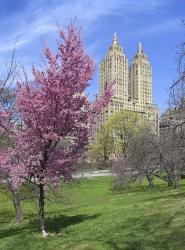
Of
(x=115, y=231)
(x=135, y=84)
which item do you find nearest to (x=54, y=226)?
(x=115, y=231)

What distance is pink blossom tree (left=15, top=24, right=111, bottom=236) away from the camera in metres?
16.6

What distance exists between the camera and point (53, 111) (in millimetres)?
16688

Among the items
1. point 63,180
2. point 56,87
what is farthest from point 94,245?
point 56,87

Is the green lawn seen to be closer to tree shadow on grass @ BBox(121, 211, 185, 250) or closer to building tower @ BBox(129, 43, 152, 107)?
tree shadow on grass @ BBox(121, 211, 185, 250)

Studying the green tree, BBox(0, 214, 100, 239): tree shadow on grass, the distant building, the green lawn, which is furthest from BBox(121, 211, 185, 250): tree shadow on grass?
the distant building

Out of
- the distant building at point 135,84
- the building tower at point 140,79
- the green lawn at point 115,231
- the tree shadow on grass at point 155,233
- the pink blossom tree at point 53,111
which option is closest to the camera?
the tree shadow on grass at point 155,233

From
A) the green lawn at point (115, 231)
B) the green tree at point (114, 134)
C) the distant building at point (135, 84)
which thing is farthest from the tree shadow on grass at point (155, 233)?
the distant building at point (135, 84)

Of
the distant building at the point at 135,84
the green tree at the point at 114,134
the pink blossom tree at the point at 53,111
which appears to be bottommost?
the pink blossom tree at the point at 53,111

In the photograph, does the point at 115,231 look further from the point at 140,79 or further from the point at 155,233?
the point at 140,79

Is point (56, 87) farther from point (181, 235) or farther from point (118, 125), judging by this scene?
point (118, 125)

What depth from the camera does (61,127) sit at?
16.8 m

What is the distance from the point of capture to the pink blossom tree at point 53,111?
54.4ft

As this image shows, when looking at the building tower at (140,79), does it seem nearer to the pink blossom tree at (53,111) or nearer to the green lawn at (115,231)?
the green lawn at (115,231)

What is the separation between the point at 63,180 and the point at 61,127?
6.55 feet
